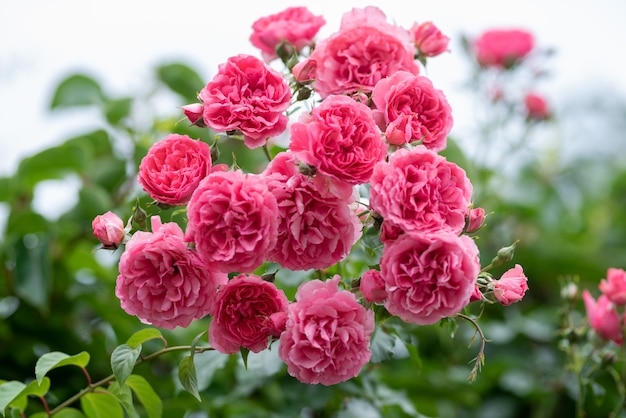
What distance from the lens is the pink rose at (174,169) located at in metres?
0.64

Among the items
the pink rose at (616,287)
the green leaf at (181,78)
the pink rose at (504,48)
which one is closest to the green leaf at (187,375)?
the pink rose at (616,287)

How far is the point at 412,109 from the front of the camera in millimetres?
675

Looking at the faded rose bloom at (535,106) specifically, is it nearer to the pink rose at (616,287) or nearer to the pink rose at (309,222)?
the pink rose at (616,287)

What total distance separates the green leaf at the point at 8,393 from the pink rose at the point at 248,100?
0.33 meters

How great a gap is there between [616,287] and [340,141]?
0.48m

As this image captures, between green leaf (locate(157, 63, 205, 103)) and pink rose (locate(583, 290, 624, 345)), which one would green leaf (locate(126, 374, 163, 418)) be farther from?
green leaf (locate(157, 63, 205, 103))

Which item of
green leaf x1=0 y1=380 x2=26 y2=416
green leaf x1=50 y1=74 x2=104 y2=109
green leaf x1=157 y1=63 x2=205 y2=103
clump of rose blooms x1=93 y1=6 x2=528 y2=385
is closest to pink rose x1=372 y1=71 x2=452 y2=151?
clump of rose blooms x1=93 y1=6 x2=528 y2=385

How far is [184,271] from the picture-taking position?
24.6 inches

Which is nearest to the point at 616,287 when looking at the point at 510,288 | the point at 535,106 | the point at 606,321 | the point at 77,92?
the point at 606,321

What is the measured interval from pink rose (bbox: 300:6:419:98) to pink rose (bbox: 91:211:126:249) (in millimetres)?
235

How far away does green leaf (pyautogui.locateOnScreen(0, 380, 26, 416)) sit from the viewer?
0.69 meters

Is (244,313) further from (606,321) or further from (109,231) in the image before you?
(606,321)

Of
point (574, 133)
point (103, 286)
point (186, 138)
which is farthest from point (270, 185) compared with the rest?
point (574, 133)

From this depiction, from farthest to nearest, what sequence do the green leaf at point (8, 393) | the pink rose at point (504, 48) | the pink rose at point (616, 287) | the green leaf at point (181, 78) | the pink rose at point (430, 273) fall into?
the pink rose at point (504, 48)
the green leaf at point (181, 78)
the pink rose at point (616, 287)
the green leaf at point (8, 393)
the pink rose at point (430, 273)
